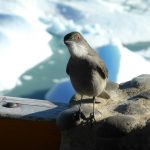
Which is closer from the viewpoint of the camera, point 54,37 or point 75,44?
point 75,44

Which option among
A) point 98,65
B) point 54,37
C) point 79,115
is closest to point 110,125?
point 79,115

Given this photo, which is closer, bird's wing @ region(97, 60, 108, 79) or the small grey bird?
the small grey bird

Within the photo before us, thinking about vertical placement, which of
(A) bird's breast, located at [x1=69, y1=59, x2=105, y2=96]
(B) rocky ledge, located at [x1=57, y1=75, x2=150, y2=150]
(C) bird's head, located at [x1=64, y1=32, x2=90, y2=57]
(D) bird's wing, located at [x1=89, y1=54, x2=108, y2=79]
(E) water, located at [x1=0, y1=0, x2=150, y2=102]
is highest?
(E) water, located at [x1=0, y1=0, x2=150, y2=102]

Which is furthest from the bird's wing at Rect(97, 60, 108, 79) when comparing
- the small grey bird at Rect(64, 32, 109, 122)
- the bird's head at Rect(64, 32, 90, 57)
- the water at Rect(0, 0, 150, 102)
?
the water at Rect(0, 0, 150, 102)

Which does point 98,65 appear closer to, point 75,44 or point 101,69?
point 101,69

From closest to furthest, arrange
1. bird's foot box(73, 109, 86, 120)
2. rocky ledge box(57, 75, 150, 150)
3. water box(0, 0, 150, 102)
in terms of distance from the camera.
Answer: rocky ledge box(57, 75, 150, 150), bird's foot box(73, 109, 86, 120), water box(0, 0, 150, 102)

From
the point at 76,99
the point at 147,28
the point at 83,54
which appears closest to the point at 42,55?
the point at 147,28

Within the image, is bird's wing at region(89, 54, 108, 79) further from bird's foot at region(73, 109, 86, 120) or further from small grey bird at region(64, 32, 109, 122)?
bird's foot at region(73, 109, 86, 120)
